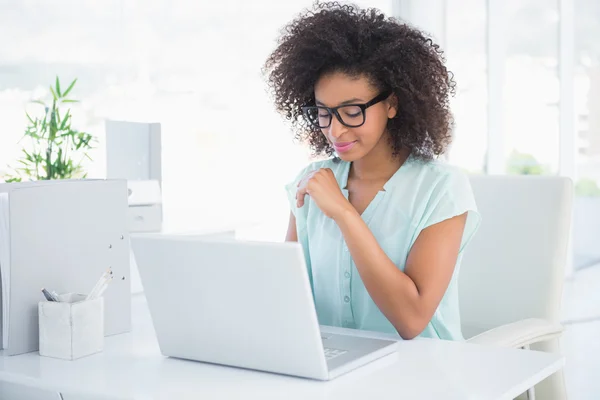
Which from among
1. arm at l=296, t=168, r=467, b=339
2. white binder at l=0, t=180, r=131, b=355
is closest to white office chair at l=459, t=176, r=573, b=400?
arm at l=296, t=168, r=467, b=339

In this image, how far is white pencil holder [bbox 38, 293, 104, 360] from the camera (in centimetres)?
130

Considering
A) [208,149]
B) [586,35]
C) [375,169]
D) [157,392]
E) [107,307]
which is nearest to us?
[157,392]

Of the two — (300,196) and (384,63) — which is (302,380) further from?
(384,63)

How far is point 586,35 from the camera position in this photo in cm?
572

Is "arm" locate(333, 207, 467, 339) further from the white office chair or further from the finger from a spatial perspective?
the white office chair

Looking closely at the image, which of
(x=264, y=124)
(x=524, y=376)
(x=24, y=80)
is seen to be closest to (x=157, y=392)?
(x=524, y=376)

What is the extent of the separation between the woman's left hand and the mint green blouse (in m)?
0.16

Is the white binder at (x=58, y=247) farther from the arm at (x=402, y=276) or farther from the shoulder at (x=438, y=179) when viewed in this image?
the shoulder at (x=438, y=179)

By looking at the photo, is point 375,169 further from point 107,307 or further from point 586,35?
point 586,35

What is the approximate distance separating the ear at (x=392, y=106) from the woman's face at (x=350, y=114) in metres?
0.03

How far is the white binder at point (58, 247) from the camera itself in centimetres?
133

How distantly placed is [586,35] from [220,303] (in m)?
5.23

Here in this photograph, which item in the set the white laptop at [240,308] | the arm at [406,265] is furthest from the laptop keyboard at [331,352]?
the arm at [406,265]

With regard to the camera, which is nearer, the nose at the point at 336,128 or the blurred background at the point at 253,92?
the nose at the point at 336,128
